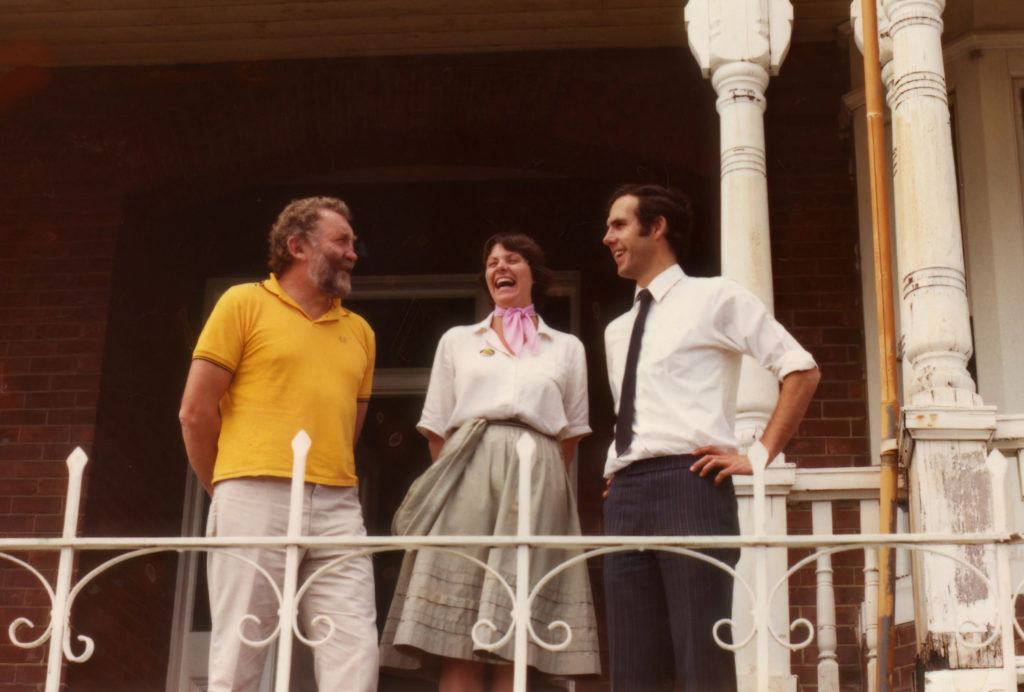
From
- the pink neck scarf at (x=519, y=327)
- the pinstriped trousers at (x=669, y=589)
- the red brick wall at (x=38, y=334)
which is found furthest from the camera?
the red brick wall at (x=38, y=334)

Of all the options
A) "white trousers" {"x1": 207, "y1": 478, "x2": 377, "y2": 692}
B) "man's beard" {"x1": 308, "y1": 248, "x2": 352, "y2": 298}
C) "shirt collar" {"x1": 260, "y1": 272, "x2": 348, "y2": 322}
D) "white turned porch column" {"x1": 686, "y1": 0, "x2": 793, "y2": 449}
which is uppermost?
"white turned porch column" {"x1": 686, "y1": 0, "x2": 793, "y2": 449}

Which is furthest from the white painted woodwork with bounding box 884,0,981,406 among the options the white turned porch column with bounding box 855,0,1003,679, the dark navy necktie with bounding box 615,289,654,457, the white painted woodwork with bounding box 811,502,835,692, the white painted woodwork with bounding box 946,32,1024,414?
the white painted woodwork with bounding box 946,32,1024,414

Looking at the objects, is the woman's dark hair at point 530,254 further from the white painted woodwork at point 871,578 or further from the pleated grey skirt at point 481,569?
the white painted woodwork at point 871,578

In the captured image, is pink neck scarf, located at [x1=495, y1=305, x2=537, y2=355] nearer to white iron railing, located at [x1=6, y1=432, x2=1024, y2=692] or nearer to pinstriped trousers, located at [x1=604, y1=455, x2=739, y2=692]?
pinstriped trousers, located at [x1=604, y1=455, x2=739, y2=692]

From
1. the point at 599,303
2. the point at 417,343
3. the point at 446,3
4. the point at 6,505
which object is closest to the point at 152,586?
the point at 6,505

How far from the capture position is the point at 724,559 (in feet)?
13.6

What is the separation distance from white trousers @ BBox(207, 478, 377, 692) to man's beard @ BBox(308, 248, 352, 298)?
0.65 meters

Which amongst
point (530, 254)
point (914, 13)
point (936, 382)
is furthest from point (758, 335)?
point (914, 13)

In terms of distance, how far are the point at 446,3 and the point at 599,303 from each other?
180cm

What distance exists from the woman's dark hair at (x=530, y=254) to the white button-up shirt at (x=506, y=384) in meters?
0.20

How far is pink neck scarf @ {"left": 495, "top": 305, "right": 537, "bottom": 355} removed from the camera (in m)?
5.17

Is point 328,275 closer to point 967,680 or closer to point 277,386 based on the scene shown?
point 277,386

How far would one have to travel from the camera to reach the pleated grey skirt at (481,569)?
4750mm

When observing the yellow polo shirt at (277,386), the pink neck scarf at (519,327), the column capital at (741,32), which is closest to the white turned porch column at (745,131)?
the column capital at (741,32)
